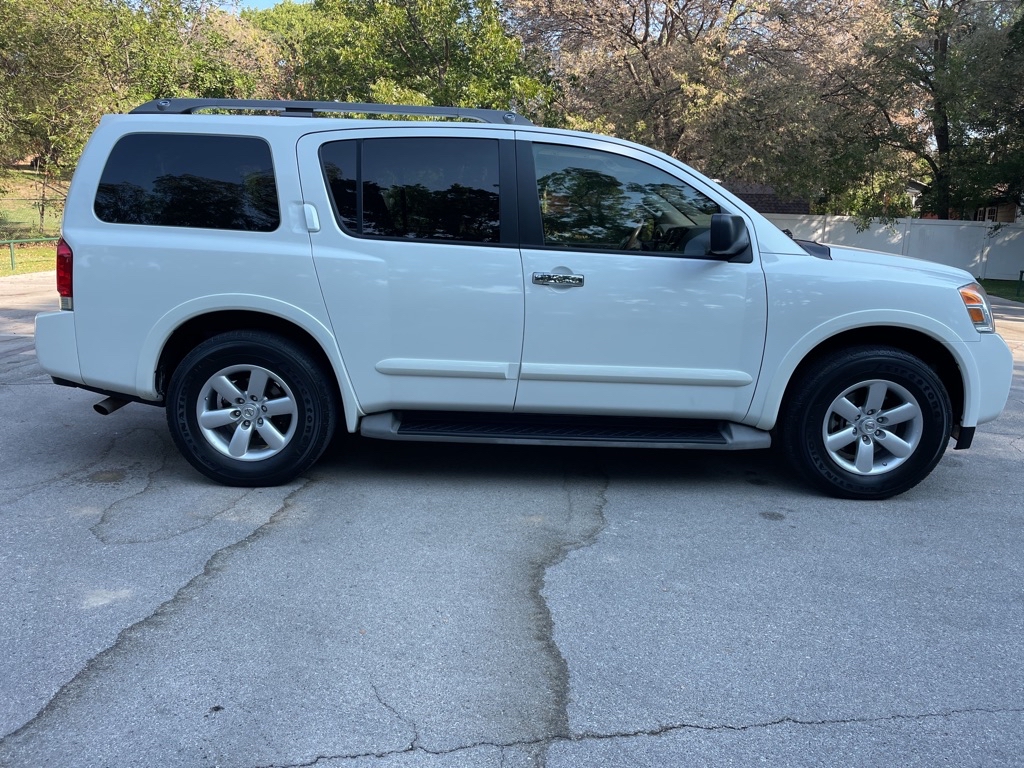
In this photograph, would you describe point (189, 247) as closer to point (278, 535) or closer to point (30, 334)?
point (278, 535)

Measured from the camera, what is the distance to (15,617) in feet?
10.9

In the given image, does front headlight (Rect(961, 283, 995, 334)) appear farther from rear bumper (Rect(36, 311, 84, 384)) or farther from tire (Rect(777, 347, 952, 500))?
rear bumper (Rect(36, 311, 84, 384))

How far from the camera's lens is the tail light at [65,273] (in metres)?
4.73

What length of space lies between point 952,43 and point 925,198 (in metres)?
4.69

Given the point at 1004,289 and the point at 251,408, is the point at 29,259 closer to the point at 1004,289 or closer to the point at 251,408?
the point at 251,408

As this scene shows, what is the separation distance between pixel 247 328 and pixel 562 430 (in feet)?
6.17

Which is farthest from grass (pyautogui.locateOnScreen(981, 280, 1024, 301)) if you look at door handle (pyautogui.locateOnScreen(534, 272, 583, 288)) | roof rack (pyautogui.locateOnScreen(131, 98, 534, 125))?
door handle (pyautogui.locateOnScreen(534, 272, 583, 288))

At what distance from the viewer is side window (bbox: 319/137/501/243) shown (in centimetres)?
476

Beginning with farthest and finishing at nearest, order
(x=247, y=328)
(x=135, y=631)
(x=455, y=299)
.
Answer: (x=247, y=328) < (x=455, y=299) < (x=135, y=631)

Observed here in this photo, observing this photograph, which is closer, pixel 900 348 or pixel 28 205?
pixel 900 348

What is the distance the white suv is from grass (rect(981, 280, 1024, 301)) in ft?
56.5

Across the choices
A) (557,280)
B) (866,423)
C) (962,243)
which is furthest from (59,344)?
(962,243)

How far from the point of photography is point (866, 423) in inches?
193

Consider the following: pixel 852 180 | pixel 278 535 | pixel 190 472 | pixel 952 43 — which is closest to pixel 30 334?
pixel 190 472
